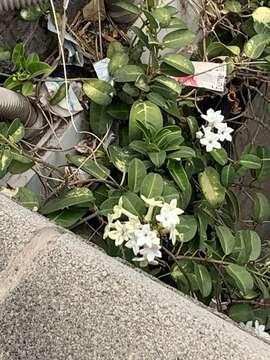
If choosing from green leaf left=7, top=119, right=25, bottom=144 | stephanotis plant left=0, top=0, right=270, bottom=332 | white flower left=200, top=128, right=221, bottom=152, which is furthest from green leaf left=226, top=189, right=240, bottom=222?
green leaf left=7, top=119, right=25, bottom=144

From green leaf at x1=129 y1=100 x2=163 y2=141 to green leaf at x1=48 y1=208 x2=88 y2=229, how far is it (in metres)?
0.23

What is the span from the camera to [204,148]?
1.96 m

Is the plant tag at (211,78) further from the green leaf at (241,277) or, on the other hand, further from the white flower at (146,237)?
the white flower at (146,237)

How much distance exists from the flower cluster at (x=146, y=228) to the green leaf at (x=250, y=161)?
0.49 meters

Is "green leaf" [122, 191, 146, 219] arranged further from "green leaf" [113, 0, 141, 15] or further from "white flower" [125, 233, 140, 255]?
"green leaf" [113, 0, 141, 15]

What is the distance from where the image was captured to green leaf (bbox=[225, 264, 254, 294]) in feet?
5.48

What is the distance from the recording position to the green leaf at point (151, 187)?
1.63 metres

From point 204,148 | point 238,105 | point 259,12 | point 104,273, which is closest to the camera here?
point 104,273

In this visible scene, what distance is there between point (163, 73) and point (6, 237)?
1.03 meters

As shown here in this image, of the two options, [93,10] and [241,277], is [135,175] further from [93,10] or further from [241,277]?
[93,10]

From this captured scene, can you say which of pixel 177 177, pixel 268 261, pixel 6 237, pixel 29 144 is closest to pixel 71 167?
pixel 29 144

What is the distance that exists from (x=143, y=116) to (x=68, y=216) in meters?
0.31

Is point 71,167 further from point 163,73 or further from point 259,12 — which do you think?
point 259,12

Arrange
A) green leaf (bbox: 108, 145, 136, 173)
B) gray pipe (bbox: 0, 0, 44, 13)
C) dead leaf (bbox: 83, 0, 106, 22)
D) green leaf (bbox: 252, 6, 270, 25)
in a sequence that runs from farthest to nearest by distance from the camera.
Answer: green leaf (bbox: 252, 6, 270, 25) → dead leaf (bbox: 83, 0, 106, 22) → green leaf (bbox: 108, 145, 136, 173) → gray pipe (bbox: 0, 0, 44, 13)
